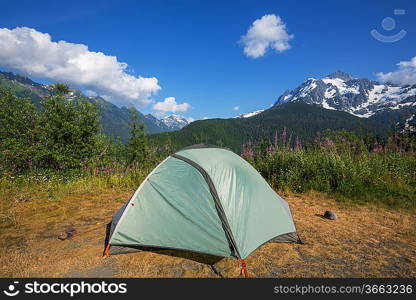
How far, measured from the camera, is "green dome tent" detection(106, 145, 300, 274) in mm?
4180

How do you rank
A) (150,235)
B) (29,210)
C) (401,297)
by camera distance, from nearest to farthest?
(401,297), (150,235), (29,210)

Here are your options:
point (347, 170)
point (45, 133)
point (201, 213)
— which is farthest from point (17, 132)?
point (347, 170)

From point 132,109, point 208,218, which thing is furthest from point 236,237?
point 132,109

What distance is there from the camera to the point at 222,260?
4293 millimetres

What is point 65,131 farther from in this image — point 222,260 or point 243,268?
point 243,268

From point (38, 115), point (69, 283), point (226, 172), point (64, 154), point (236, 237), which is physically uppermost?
point (38, 115)

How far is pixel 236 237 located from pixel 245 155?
746 cm

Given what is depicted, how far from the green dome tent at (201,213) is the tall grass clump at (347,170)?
4.64 meters

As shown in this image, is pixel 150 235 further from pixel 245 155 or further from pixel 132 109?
pixel 132 109

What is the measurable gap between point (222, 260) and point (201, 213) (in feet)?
3.15

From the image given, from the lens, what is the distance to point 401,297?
3.37m

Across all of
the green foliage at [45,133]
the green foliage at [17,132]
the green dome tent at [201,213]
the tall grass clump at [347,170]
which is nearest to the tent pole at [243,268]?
the green dome tent at [201,213]

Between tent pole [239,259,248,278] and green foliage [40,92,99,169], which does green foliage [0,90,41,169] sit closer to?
green foliage [40,92,99,169]

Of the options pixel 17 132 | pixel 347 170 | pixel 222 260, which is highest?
pixel 17 132
